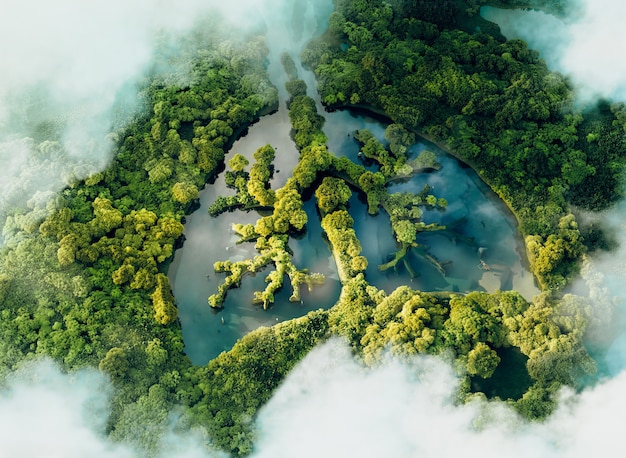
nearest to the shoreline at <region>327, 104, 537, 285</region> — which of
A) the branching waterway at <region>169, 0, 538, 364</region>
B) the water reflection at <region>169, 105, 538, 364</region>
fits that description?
the branching waterway at <region>169, 0, 538, 364</region>

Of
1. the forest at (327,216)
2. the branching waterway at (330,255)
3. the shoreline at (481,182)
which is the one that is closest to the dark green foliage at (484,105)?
the forest at (327,216)

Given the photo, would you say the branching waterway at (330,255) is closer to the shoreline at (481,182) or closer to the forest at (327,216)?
the shoreline at (481,182)

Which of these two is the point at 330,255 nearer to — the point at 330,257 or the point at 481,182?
the point at 330,257

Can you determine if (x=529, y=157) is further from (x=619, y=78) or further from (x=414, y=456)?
(x=414, y=456)

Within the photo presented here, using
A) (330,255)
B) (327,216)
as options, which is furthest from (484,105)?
(330,255)

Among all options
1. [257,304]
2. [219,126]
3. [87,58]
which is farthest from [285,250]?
[87,58]
